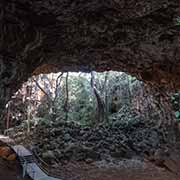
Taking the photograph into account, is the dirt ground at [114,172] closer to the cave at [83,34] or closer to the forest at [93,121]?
the forest at [93,121]

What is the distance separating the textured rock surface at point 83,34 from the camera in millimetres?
2785

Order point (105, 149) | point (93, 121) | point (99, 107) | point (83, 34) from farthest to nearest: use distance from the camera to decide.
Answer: point (99, 107)
point (93, 121)
point (105, 149)
point (83, 34)

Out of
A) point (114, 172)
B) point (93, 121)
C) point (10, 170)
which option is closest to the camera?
point (10, 170)

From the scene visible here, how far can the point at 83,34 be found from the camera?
350cm

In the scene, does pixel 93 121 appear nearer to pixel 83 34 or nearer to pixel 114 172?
pixel 114 172

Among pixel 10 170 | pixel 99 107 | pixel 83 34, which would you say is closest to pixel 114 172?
pixel 10 170

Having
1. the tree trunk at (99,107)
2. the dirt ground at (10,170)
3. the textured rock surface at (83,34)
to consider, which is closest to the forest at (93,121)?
the tree trunk at (99,107)

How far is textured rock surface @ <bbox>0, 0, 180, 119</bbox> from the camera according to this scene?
279 centimetres

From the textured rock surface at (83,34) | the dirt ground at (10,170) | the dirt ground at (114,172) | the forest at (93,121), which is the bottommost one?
the dirt ground at (114,172)

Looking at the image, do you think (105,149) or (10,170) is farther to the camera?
(105,149)

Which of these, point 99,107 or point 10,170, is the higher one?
point 99,107

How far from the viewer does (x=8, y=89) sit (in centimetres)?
312

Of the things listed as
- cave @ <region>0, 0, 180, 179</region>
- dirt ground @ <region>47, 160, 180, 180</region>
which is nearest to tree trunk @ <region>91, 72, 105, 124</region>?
dirt ground @ <region>47, 160, 180, 180</region>

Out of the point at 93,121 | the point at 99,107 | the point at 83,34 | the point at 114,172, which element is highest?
the point at 83,34
